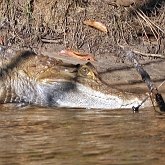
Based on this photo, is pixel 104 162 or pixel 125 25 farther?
pixel 125 25

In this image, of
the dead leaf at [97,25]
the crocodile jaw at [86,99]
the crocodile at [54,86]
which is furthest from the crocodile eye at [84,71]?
the dead leaf at [97,25]

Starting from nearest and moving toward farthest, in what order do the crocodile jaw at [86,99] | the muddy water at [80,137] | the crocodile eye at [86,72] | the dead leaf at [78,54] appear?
the muddy water at [80,137] → the crocodile jaw at [86,99] → the crocodile eye at [86,72] → the dead leaf at [78,54]

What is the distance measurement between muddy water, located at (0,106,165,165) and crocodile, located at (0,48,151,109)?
0.22m

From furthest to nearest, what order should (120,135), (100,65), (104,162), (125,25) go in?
1. (125,25)
2. (100,65)
3. (120,135)
4. (104,162)

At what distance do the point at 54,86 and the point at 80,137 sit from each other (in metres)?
2.11

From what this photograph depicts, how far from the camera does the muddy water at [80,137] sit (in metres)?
5.18

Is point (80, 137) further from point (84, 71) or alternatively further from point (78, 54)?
point (78, 54)

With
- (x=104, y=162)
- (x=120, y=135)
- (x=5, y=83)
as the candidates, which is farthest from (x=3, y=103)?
(x=104, y=162)

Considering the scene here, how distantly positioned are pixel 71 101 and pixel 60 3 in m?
2.93

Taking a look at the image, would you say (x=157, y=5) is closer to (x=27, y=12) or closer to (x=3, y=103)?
(x=27, y=12)

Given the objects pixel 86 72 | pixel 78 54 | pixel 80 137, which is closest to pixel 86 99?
pixel 86 72

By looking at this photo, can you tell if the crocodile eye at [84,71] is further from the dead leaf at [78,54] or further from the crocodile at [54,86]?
the dead leaf at [78,54]

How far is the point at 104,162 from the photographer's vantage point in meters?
5.03

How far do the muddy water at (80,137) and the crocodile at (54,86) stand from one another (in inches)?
8.6
